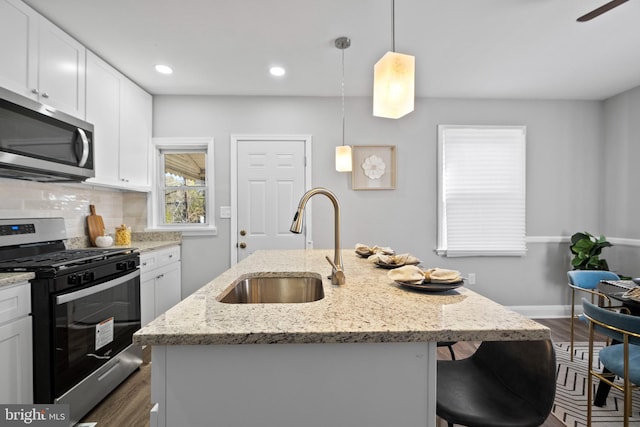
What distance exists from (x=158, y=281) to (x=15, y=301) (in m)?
1.51

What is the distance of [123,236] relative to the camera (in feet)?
9.86

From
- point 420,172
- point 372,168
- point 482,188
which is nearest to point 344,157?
point 372,168

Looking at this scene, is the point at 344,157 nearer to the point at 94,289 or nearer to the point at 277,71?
the point at 277,71

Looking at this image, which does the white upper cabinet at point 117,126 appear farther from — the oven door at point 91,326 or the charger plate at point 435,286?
the charger plate at point 435,286

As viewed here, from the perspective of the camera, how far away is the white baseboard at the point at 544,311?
3602mm

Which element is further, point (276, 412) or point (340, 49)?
point (340, 49)

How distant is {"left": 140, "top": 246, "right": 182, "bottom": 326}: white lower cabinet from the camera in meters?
2.70

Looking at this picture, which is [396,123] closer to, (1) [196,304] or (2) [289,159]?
(2) [289,159]

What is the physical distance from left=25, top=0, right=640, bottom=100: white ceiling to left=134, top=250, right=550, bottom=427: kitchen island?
6.61ft

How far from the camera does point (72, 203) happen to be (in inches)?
104

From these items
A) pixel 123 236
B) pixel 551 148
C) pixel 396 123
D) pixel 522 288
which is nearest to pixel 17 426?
pixel 123 236

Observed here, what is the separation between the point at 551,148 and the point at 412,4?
280 cm

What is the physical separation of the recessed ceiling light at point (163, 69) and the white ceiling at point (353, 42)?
7 centimetres

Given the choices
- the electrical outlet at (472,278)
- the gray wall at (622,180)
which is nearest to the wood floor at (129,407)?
the electrical outlet at (472,278)
